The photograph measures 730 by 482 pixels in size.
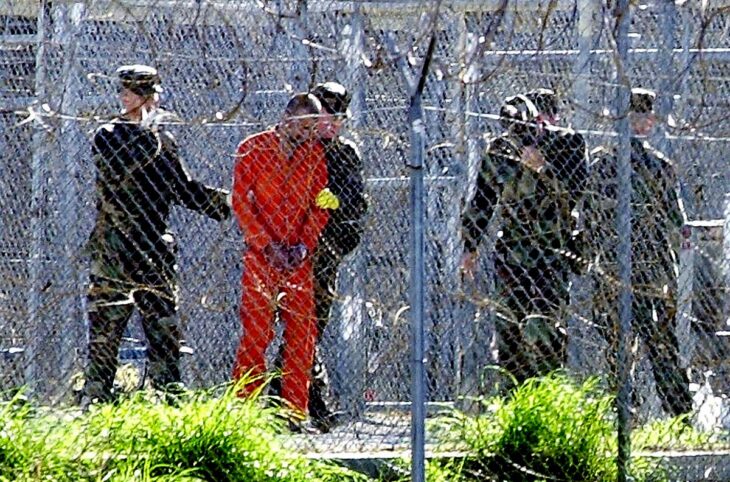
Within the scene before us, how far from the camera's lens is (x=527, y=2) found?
20.3ft

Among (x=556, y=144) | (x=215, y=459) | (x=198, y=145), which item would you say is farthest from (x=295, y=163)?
(x=215, y=459)

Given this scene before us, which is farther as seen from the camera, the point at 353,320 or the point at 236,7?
the point at 353,320

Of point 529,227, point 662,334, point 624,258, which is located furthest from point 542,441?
point 529,227

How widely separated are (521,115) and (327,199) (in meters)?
0.89

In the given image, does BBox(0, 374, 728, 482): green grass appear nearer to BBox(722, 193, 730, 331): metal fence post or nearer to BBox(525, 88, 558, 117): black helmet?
BBox(722, 193, 730, 331): metal fence post

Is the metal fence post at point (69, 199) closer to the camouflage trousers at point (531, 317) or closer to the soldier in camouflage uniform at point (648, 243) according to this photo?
the camouflage trousers at point (531, 317)

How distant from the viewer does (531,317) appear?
6.55m

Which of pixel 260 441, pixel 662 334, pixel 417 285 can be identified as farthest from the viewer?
pixel 662 334

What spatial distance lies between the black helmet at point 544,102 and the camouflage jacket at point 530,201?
9 centimetres

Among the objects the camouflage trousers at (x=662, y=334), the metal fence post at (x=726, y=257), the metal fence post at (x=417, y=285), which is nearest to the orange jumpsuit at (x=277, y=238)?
the camouflage trousers at (x=662, y=334)

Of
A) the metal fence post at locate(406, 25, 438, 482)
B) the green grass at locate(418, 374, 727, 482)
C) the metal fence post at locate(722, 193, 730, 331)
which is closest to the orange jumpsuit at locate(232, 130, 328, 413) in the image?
the green grass at locate(418, 374, 727, 482)

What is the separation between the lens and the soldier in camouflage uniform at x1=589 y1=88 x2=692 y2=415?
654 cm

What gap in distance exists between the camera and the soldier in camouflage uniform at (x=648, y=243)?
6.54 metres

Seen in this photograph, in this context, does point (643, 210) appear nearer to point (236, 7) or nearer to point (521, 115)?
point (521, 115)
